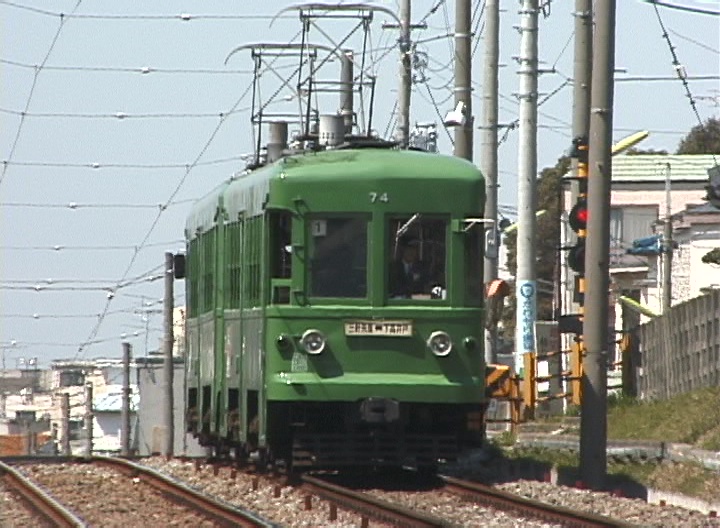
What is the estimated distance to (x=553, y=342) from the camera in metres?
42.6

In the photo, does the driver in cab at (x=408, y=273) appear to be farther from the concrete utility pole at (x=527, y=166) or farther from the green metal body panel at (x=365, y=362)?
the concrete utility pole at (x=527, y=166)

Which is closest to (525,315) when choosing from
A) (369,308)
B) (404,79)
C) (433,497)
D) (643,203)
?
(404,79)

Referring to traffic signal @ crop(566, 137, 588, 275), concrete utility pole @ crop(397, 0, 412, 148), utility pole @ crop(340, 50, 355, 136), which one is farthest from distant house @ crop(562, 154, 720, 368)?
traffic signal @ crop(566, 137, 588, 275)

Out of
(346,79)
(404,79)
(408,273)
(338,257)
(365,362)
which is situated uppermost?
(404,79)

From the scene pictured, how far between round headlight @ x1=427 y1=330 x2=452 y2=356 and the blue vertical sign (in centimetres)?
1131

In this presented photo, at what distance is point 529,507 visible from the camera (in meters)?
17.8

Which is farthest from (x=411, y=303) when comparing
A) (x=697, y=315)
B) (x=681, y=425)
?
(x=697, y=315)

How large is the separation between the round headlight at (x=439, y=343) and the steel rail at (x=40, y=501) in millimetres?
3460

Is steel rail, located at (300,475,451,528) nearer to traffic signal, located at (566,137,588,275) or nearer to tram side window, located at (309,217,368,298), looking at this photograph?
tram side window, located at (309,217,368,298)

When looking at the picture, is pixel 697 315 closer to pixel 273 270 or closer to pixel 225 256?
pixel 225 256

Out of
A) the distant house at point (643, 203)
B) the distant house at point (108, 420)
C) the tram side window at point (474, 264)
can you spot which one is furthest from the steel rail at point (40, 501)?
the distant house at point (108, 420)

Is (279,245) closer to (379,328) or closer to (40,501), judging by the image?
(379,328)

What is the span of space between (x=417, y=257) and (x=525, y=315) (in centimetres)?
1139

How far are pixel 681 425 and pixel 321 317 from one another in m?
7.70
